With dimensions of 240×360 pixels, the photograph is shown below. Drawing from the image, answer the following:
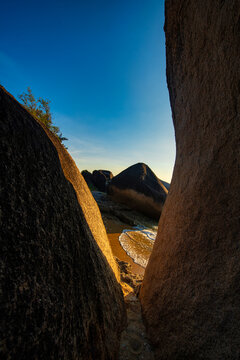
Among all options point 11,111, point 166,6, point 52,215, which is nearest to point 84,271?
point 52,215

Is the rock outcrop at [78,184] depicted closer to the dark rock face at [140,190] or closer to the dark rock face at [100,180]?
the dark rock face at [140,190]

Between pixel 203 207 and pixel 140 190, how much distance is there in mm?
9445

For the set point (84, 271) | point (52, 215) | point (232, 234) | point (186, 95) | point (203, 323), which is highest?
point (186, 95)

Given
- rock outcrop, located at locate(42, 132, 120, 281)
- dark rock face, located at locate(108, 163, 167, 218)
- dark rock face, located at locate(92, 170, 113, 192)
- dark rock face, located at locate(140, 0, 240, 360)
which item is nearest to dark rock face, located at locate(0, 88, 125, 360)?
rock outcrop, located at locate(42, 132, 120, 281)

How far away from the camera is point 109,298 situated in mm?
1536

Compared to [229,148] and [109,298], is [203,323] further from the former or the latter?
[229,148]

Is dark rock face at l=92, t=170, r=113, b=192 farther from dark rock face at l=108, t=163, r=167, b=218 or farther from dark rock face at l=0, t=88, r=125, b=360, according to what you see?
dark rock face at l=0, t=88, r=125, b=360

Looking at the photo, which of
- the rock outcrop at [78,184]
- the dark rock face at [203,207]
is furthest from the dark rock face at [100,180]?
the dark rock face at [203,207]

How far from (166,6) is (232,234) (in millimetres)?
2875

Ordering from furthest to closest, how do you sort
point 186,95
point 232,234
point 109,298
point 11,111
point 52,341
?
point 186,95 → point 109,298 → point 232,234 → point 11,111 → point 52,341

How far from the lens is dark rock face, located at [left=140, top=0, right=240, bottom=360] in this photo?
3.66ft

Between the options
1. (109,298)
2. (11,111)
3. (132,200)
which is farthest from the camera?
(132,200)

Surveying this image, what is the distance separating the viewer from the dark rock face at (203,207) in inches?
43.9

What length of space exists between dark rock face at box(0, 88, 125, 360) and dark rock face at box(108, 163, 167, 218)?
9.31 m
